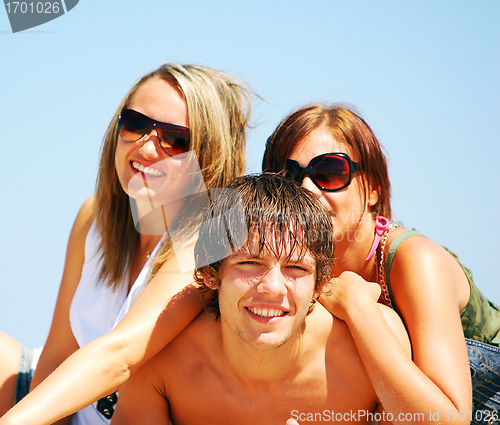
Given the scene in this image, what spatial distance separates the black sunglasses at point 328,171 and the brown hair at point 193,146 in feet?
1.47

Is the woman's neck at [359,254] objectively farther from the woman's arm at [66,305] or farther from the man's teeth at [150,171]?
the woman's arm at [66,305]

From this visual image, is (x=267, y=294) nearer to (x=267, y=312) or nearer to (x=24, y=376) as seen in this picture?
(x=267, y=312)

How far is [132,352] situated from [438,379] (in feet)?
4.80

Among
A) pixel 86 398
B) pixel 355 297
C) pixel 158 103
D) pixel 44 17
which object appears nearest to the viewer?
pixel 86 398

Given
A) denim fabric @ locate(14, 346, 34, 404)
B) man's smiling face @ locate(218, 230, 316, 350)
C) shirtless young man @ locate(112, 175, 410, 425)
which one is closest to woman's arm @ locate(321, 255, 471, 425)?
shirtless young man @ locate(112, 175, 410, 425)

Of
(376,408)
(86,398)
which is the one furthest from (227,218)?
(376,408)

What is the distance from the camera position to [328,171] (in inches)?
128

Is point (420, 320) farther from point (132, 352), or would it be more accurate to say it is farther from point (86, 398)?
point (86, 398)

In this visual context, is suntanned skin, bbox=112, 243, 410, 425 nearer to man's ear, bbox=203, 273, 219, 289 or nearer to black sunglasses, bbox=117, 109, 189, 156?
man's ear, bbox=203, 273, 219, 289

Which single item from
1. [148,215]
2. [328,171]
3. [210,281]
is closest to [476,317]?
[328,171]

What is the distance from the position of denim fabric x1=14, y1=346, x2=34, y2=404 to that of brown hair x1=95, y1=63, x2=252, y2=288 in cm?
91

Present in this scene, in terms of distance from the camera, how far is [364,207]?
348 centimetres

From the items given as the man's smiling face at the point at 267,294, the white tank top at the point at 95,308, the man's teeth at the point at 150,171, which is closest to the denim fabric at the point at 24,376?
the white tank top at the point at 95,308

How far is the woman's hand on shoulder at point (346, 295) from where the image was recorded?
106 inches
